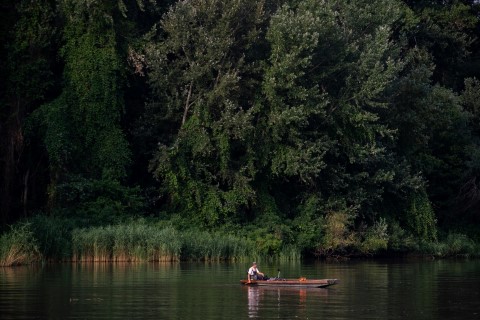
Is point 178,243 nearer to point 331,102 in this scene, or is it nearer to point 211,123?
point 211,123

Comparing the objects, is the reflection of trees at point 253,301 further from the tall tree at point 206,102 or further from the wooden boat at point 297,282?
the tall tree at point 206,102

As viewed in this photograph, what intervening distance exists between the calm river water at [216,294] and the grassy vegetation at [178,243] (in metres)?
1.36

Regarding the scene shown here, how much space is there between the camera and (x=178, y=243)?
44656 mm

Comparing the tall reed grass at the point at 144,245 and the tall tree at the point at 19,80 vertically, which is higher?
the tall tree at the point at 19,80

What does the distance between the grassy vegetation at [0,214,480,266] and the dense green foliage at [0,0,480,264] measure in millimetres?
124

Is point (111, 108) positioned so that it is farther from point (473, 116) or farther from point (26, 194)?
point (473, 116)

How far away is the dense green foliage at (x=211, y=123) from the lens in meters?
48.8

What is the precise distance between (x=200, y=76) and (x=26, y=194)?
34.9 ft

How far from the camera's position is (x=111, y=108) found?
4997 cm

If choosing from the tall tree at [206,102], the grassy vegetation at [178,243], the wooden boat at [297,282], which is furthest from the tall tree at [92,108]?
the wooden boat at [297,282]

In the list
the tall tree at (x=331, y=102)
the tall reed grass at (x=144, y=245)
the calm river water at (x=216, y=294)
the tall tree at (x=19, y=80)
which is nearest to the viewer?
the calm river water at (x=216, y=294)

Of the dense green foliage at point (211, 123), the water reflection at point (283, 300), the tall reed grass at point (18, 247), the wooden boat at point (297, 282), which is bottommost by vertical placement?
the water reflection at point (283, 300)

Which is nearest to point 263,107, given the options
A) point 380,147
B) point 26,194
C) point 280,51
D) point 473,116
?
point 280,51

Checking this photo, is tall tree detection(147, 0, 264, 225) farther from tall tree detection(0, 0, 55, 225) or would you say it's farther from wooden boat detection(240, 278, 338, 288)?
wooden boat detection(240, 278, 338, 288)
